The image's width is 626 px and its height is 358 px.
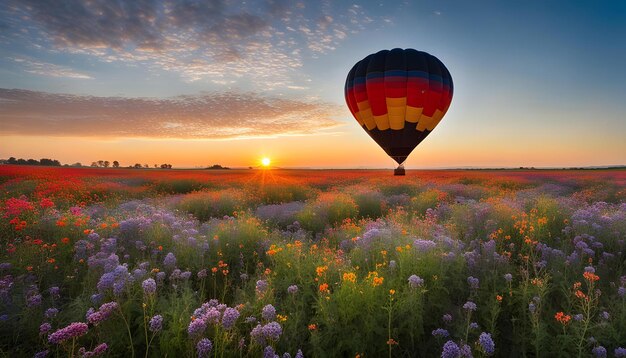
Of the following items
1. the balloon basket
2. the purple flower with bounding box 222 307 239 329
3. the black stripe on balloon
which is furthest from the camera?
the balloon basket

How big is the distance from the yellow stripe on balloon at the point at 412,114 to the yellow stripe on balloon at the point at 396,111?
16 cm

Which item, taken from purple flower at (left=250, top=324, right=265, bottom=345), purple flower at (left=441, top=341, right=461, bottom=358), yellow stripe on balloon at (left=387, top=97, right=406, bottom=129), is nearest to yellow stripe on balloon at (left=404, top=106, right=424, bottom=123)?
yellow stripe on balloon at (left=387, top=97, right=406, bottom=129)

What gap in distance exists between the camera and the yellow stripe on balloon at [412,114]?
1349 cm

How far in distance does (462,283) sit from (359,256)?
5.75 feet

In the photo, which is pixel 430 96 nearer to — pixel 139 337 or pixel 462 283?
pixel 462 283

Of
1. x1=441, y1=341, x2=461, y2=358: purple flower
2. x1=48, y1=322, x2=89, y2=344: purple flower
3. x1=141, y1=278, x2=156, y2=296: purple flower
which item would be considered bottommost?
x1=441, y1=341, x2=461, y2=358: purple flower

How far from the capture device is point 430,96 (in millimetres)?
13414

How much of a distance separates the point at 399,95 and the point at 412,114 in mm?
992

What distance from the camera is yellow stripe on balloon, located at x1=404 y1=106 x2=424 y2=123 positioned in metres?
13.5

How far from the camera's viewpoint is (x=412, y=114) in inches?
536

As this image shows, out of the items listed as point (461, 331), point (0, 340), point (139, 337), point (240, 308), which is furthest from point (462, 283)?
point (0, 340)

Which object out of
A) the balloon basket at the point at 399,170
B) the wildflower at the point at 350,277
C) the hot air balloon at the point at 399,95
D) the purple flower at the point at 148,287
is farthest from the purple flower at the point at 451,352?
the balloon basket at the point at 399,170

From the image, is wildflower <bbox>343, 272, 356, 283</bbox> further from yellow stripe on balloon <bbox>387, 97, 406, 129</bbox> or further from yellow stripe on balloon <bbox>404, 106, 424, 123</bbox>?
yellow stripe on balloon <bbox>404, 106, 424, 123</bbox>

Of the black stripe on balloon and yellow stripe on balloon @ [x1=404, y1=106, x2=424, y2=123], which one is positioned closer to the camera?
yellow stripe on balloon @ [x1=404, y1=106, x2=424, y2=123]
